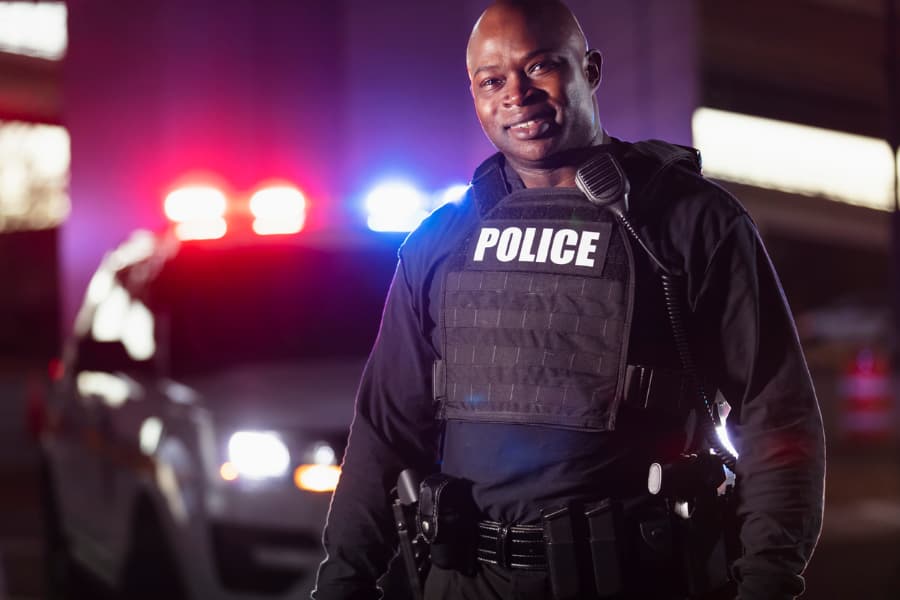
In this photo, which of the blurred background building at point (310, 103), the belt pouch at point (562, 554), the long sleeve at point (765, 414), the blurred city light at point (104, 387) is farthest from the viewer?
the blurred city light at point (104, 387)

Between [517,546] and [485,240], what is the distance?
0.56 metres

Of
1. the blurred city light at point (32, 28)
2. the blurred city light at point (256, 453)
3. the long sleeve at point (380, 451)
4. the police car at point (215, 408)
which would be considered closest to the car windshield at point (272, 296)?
the police car at point (215, 408)

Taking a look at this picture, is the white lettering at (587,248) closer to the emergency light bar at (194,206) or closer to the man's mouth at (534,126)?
the man's mouth at (534,126)

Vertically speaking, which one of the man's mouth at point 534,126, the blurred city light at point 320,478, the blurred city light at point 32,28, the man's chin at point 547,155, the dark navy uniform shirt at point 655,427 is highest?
the blurred city light at point 32,28

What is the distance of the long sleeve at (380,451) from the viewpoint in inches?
94.0

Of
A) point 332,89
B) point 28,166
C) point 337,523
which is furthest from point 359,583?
point 28,166

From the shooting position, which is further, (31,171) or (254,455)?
(31,171)

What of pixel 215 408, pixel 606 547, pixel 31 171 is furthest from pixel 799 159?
pixel 606 547

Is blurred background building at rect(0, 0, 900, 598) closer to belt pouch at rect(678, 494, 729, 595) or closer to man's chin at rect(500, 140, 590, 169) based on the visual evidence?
man's chin at rect(500, 140, 590, 169)

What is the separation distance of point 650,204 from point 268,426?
239cm

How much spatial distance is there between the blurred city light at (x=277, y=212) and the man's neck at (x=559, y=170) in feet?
9.19

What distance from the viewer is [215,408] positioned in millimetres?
4398

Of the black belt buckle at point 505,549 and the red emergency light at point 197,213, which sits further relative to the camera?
the red emergency light at point 197,213

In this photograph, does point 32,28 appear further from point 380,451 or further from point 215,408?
point 380,451
